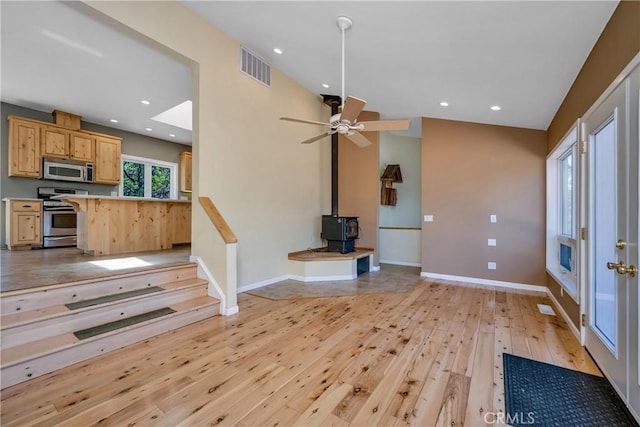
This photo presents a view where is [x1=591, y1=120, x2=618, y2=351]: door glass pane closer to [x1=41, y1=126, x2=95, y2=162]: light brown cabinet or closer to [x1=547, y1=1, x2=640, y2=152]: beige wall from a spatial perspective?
[x1=547, y1=1, x2=640, y2=152]: beige wall

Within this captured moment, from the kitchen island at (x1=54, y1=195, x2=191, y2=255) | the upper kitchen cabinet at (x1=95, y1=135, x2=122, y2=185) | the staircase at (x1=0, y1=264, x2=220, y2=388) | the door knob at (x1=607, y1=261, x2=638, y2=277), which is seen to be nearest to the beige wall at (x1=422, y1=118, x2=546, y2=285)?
the door knob at (x1=607, y1=261, x2=638, y2=277)

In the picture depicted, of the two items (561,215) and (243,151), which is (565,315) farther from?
(243,151)

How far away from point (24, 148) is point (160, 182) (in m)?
2.60

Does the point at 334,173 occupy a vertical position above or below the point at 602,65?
below

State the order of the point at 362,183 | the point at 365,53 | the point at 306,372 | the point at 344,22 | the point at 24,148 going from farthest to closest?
the point at 362,183
the point at 24,148
the point at 365,53
the point at 344,22
the point at 306,372

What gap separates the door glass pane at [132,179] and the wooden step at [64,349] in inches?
202

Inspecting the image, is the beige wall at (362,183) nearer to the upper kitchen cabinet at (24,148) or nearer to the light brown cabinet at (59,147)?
the light brown cabinet at (59,147)

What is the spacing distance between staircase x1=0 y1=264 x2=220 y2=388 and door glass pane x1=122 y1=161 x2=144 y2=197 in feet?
15.3

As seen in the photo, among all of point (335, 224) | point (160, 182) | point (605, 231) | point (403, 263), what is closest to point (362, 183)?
point (335, 224)

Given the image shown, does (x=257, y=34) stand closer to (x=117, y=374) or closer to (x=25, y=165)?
(x=117, y=374)

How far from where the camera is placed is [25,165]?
5.11 m

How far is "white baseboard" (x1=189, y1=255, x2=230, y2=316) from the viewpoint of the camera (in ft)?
10.9

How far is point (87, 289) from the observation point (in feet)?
8.62

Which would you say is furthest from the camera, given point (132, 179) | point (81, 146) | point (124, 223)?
point (132, 179)
